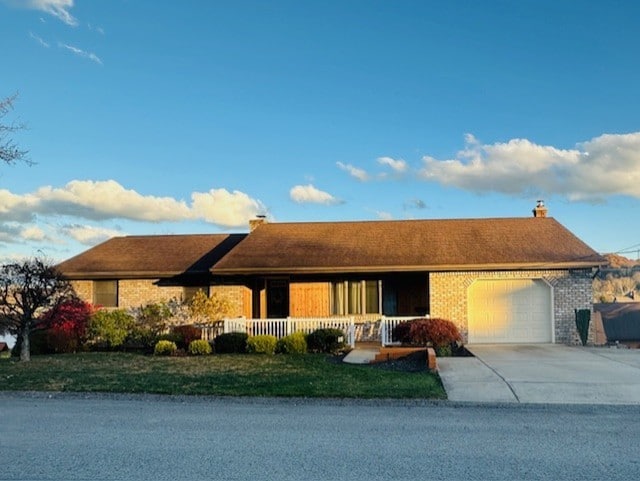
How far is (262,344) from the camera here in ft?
62.6

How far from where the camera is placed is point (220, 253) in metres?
24.7

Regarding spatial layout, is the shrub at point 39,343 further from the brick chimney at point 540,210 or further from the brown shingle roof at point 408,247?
the brick chimney at point 540,210

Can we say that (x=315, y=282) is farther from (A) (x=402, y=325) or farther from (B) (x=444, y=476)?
(B) (x=444, y=476)

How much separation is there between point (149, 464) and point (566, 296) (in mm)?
17060

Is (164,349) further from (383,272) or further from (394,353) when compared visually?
(383,272)

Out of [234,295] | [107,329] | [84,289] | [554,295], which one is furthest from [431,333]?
[84,289]

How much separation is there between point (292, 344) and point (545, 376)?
820 centimetres

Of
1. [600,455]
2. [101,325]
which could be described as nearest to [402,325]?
[101,325]

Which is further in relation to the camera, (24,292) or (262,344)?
(262,344)

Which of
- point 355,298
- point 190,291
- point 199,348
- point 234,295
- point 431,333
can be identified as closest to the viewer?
point 431,333

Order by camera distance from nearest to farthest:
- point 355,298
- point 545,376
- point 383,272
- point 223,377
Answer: point 545,376
point 223,377
point 383,272
point 355,298

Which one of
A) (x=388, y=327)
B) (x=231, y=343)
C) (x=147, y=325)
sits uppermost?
(x=147, y=325)

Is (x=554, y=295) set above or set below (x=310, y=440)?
above

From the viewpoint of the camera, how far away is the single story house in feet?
67.6
